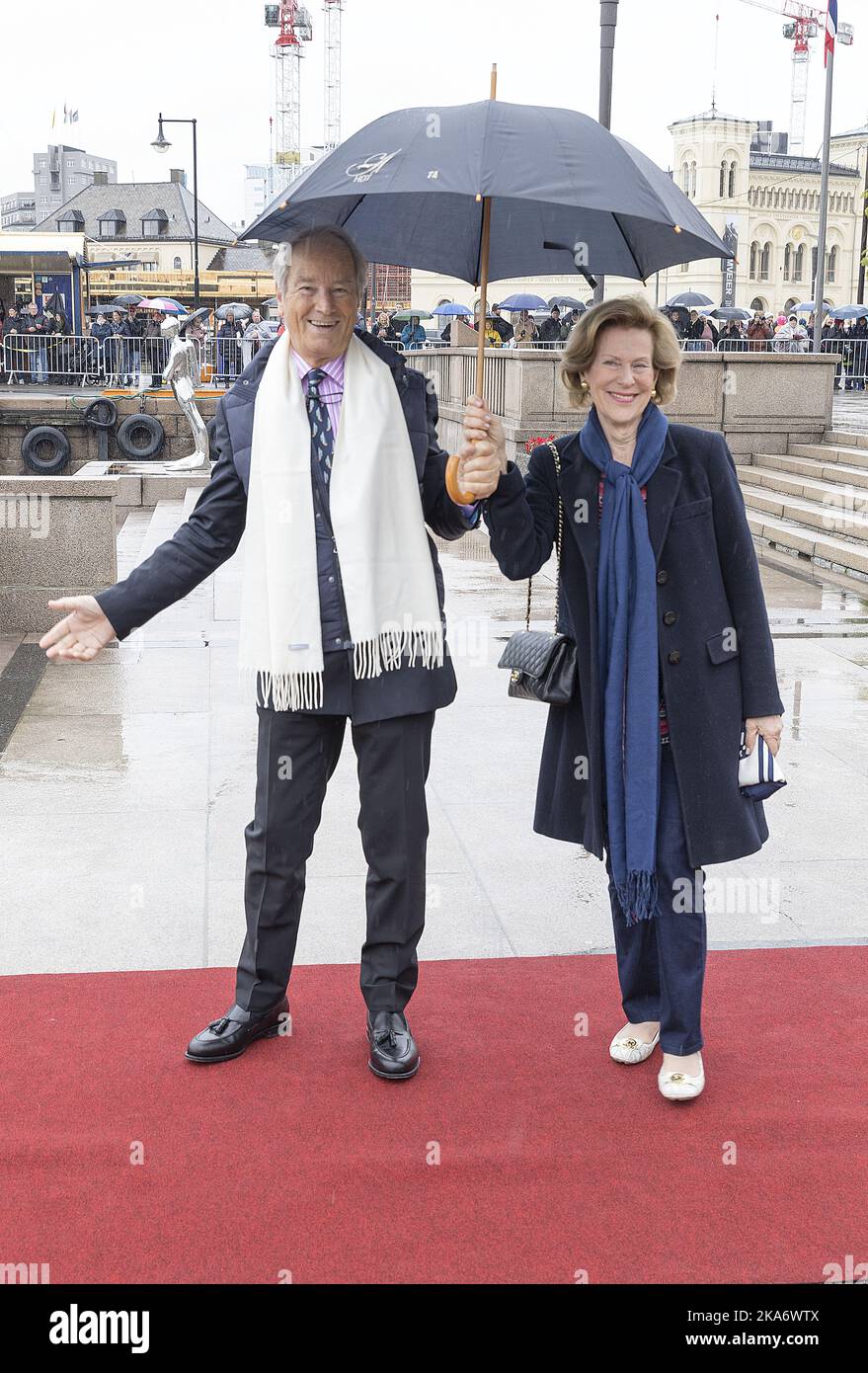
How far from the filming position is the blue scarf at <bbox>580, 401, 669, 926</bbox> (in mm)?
3453

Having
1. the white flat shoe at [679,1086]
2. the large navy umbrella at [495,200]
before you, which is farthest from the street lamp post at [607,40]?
the white flat shoe at [679,1086]

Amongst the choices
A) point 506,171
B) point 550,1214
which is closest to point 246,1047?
point 550,1214

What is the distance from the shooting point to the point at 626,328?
3.44m

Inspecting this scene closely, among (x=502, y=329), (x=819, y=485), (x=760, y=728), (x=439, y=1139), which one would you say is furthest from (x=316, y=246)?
(x=502, y=329)

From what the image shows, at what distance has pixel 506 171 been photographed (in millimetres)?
3113

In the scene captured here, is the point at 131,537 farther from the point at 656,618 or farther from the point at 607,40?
the point at 656,618

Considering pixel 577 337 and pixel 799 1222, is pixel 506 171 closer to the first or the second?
pixel 577 337

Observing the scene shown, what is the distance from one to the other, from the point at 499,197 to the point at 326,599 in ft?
3.43

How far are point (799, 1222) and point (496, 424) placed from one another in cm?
192

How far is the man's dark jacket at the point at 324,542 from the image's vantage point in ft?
11.8

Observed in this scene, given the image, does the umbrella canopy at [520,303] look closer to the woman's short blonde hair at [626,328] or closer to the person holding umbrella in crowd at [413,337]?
the person holding umbrella in crowd at [413,337]

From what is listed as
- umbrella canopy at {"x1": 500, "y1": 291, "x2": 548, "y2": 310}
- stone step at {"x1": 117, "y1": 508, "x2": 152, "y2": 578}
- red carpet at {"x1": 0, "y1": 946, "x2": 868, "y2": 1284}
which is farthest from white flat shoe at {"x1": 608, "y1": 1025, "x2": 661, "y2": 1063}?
umbrella canopy at {"x1": 500, "y1": 291, "x2": 548, "y2": 310}

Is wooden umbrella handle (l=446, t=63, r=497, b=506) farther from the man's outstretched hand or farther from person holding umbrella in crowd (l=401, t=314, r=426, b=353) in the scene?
person holding umbrella in crowd (l=401, t=314, r=426, b=353)

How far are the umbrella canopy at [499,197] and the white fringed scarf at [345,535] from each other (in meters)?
0.43
